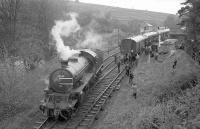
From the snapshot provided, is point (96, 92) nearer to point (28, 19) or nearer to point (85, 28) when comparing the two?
point (28, 19)

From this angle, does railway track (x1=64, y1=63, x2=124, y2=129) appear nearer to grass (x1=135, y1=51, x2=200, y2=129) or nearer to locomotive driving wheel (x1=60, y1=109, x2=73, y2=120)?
locomotive driving wheel (x1=60, y1=109, x2=73, y2=120)

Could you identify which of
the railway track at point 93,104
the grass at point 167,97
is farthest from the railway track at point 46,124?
the grass at point 167,97

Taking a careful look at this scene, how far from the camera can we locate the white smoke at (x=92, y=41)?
34.8 metres

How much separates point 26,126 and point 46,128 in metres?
1.22

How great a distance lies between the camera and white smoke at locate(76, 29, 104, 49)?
34812 millimetres

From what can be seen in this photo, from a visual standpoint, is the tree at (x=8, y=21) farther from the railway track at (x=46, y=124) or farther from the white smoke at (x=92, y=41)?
the railway track at (x=46, y=124)

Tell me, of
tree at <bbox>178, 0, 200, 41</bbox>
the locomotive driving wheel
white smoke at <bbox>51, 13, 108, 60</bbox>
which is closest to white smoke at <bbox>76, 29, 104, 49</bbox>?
white smoke at <bbox>51, 13, 108, 60</bbox>

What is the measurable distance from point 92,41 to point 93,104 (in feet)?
83.0

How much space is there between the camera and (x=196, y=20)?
18.2 metres

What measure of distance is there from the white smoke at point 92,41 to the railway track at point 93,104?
1162cm

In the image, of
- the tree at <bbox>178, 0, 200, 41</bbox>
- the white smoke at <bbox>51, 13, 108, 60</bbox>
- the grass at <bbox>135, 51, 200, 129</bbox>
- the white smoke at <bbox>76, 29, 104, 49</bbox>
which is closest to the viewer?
the grass at <bbox>135, 51, 200, 129</bbox>

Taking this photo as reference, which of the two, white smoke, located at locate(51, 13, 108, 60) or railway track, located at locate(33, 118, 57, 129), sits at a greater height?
white smoke, located at locate(51, 13, 108, 60)

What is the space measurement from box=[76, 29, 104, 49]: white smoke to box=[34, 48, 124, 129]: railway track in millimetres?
11617

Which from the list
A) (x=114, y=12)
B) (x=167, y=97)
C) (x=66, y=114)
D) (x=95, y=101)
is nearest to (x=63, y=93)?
(x=66, y=114)
